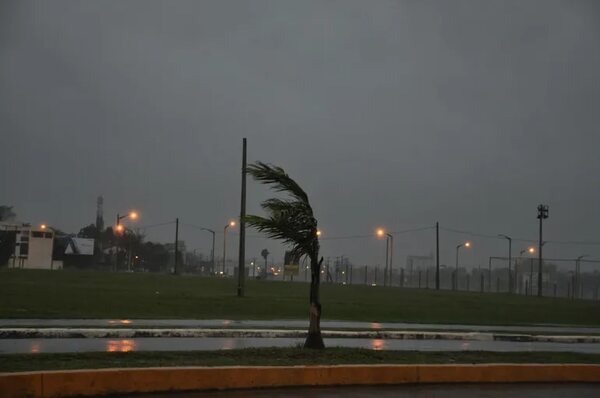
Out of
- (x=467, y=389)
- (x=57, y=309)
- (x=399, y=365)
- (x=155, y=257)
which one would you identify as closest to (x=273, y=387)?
(x=399, y=365)

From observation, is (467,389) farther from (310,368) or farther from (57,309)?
(57,309)

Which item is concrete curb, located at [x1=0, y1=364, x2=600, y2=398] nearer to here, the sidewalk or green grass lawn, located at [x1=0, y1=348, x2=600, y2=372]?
green grass lawn, located at [x1=0, y1=348, x2=600, y2=372]

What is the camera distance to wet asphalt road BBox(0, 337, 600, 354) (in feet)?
40.2

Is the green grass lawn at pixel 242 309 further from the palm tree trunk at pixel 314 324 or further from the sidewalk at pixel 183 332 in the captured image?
the palm tree trunk at pixel 314 324

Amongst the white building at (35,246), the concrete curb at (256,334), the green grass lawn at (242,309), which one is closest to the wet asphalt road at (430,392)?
the concrete curb at (256,334)

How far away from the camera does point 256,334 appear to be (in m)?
16.0

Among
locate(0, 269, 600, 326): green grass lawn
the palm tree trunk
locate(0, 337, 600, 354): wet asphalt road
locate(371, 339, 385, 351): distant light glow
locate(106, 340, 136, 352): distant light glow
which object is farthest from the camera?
locate(0, 269, 600, 326): green grass lawn

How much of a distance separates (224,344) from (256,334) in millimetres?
2349

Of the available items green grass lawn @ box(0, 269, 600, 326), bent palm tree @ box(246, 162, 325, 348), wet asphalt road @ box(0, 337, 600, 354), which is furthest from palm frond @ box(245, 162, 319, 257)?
green grass lawn @ box(0, 269, 600, 326)

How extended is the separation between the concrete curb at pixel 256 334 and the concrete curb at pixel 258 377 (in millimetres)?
6145

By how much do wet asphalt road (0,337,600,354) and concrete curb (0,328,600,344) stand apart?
0.47 m

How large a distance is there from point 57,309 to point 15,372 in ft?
48.4

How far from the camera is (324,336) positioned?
1625 centimetres

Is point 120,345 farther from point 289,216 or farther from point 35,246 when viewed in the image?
point 35,246
